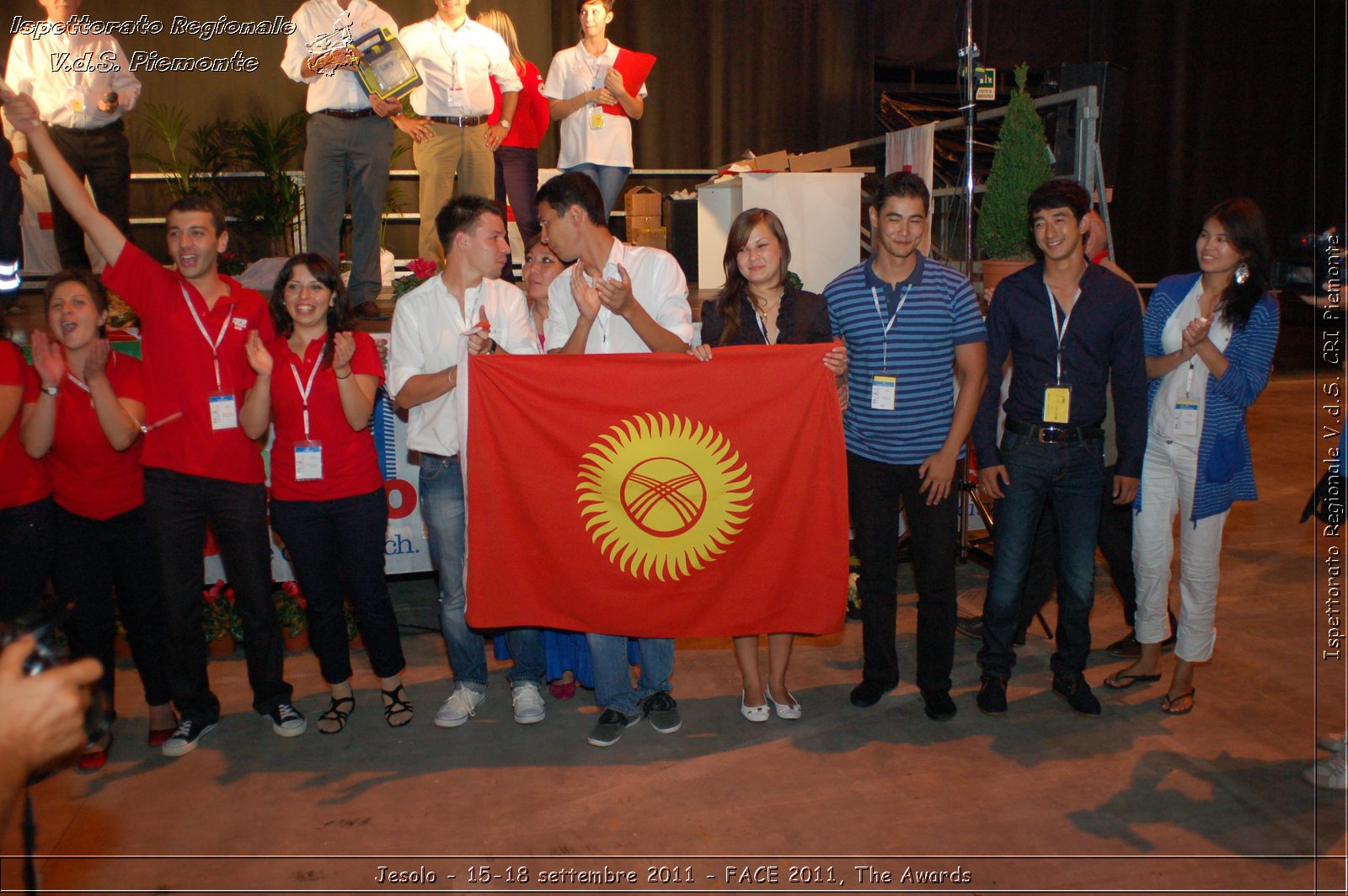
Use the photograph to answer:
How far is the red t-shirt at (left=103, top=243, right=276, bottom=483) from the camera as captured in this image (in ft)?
11.4

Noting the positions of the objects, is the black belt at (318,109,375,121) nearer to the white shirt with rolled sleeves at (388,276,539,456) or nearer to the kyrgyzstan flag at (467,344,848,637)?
the white shirt with rolled sleeves at (388,276,539,456)

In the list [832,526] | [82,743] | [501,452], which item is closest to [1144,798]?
[832,526]

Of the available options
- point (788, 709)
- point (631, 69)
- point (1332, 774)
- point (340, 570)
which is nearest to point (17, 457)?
point (340, 570)

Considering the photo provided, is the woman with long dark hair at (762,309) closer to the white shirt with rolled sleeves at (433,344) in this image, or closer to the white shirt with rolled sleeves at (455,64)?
the white shirt with rolled sleeves at (433,344)

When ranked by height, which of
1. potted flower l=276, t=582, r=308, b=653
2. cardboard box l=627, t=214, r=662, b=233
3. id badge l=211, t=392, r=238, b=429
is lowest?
potted flower l=276, t=582, r=308, b=653

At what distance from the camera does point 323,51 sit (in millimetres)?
5551

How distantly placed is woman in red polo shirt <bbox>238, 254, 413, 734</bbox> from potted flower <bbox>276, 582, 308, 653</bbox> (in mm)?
1010

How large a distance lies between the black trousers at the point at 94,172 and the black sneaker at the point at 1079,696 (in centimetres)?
580

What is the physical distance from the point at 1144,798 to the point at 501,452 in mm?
2495

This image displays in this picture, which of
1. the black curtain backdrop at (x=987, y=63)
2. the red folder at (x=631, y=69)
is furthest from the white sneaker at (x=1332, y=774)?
the black curtain backdrop at (x=987, y=63)

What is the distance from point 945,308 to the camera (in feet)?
11.9

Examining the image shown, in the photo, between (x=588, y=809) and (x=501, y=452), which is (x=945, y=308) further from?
(x=588, y=809)

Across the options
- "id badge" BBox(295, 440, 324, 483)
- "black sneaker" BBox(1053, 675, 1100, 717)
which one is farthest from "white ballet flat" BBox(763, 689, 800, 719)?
"id badge" BBox(295, 440, 324, 483)

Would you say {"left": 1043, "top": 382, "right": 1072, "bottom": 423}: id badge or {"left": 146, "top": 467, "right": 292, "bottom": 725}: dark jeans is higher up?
{"left": 1043, "top": 382, "right": 1072, "bottom": 423}: id badge
